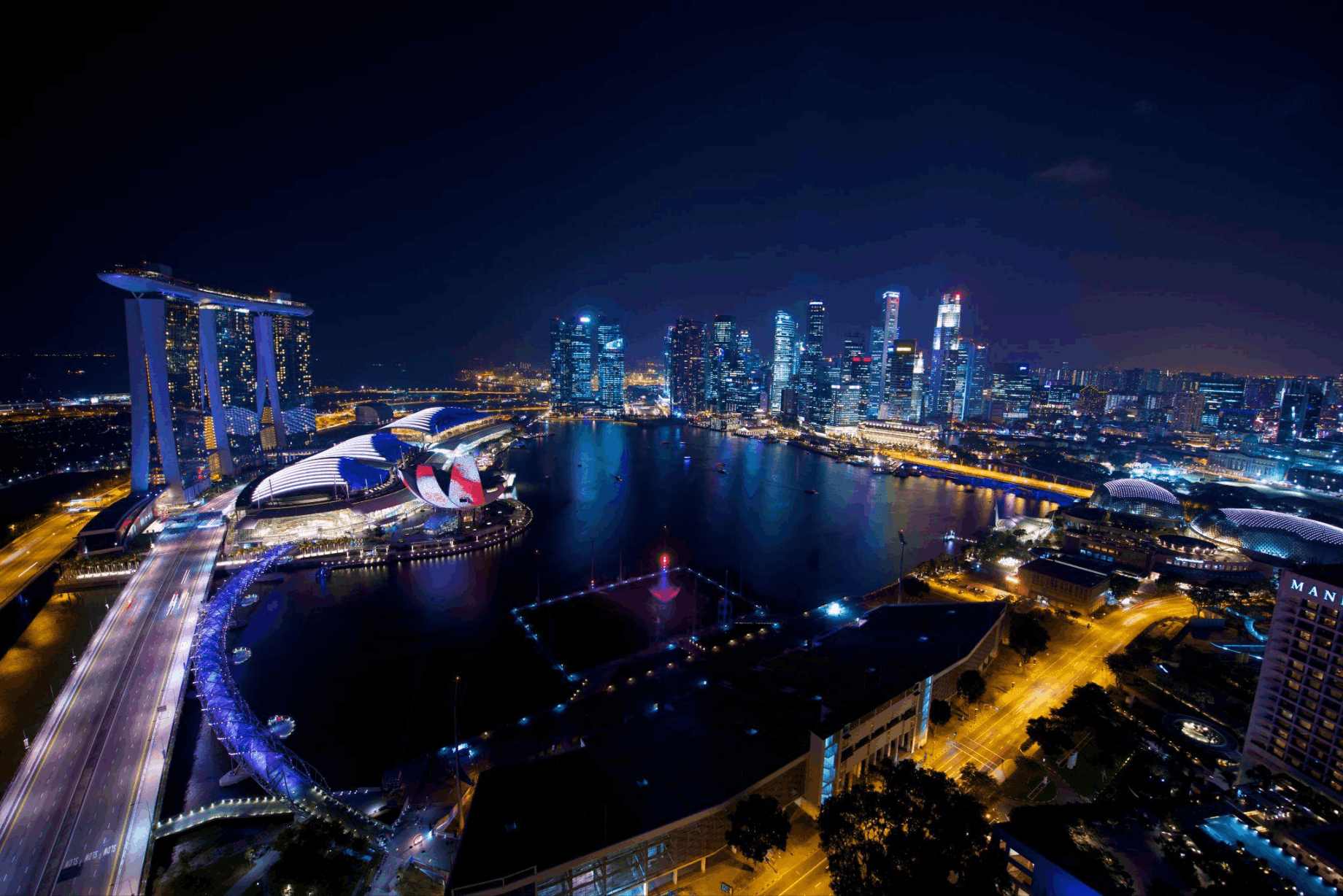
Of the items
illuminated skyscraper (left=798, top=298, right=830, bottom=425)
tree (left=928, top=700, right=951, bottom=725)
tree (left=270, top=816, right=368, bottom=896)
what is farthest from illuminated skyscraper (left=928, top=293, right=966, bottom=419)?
tree (left=270, top=816, right=368, bottom=896)

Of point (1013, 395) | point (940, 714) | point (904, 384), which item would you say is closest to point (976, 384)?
point (1013, 395)

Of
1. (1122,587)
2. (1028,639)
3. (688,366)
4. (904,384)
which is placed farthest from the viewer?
(688,366)

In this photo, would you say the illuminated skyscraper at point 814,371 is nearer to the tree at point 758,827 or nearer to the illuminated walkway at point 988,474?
the illuminated walkway at point 988,474

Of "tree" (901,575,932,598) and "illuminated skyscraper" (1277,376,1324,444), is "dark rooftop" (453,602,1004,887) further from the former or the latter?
"illuminated skyscraper" (1277,376,1324,444)

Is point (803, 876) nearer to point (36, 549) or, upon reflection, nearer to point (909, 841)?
point (909, 841)

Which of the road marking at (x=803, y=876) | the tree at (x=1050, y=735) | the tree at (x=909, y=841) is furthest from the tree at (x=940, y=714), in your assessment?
the road marking at (x=803, y=876)

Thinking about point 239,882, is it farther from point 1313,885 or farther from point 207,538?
point 207,538
